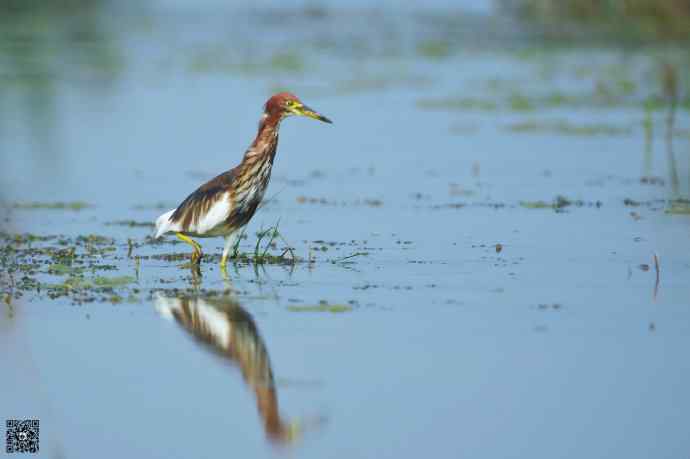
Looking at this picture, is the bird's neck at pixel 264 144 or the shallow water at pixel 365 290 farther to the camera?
the bird's neck at pixel 264 144

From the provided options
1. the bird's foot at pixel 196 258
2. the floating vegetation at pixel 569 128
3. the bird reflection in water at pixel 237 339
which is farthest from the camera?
the floating vegetation at pixel 569 128

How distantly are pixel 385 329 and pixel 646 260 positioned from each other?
2.81 metres

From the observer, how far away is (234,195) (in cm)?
960

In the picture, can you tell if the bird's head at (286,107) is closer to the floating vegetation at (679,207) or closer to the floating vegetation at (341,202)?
the floating vegetation at (341,202)

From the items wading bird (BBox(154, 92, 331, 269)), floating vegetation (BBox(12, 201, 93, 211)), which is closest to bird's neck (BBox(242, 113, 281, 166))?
wading bird (BBox(154, 92, 331, 269))

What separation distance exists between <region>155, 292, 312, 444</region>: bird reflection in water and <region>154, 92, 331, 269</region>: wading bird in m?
0.71

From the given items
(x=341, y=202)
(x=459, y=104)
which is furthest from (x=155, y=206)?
(x=459, y=104)

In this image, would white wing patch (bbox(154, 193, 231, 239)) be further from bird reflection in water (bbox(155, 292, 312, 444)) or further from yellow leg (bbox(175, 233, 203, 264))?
bird reflection in water (bbox(155, 292, 312, 444))

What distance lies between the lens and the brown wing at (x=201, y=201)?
960cm

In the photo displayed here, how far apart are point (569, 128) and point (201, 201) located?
983 centimetres

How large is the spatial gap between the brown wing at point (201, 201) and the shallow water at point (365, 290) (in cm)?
42

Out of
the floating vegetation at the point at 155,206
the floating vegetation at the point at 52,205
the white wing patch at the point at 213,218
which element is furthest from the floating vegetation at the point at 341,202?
the white wing patch at the point at 213,218

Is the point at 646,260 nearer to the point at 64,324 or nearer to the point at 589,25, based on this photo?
the point at 64,324

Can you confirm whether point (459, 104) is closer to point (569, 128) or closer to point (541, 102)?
point (541, 102)
